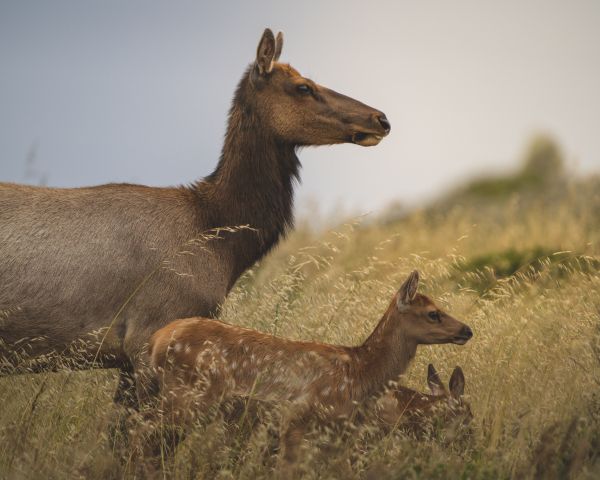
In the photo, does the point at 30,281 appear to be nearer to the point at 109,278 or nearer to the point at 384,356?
the point at 109,278

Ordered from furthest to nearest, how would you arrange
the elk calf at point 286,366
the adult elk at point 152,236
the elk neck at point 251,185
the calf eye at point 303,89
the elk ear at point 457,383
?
1. the calf eye at point 303,89
2. the elk neck at point 251,185
3. the elk ear at point 457,383
4. the adult elk at point 152,236
5. the elk calf at point 286,366

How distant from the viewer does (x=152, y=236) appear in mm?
5867

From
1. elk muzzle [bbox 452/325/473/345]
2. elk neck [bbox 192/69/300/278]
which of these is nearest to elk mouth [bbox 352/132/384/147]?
elk neck [bbox 192/69/300/278]

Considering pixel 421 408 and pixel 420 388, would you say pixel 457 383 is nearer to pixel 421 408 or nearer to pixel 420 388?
pixel 421 408

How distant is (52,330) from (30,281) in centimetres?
34

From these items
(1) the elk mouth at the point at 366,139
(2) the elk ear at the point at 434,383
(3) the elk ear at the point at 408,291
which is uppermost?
(1) the elk mouth at the point at 366,139

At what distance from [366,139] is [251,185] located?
0.94 metres

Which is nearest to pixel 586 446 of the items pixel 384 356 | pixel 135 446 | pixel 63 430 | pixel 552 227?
pixel 384 356

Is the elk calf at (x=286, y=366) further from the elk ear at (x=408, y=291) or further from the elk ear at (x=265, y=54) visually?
the elk ear at (x=265, y=54)

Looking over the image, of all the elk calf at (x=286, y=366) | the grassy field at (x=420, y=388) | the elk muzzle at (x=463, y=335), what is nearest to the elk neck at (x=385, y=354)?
the elk calf at (x=286, y=366)

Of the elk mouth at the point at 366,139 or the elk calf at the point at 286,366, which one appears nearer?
the elk calf at the point at 286,366

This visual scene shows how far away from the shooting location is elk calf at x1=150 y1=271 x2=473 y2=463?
5.20 meters

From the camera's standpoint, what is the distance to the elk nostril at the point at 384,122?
648 centimetres

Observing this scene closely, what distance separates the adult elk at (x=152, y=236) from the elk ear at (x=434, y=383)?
1.47 meters
